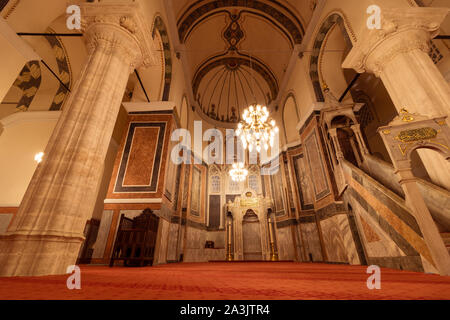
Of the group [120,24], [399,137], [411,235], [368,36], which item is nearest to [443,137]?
[399,137]

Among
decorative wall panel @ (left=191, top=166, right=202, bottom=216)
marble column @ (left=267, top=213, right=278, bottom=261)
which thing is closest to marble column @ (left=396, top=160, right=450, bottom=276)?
marble column @ (left=267, top=213, right=278, bottom=261)

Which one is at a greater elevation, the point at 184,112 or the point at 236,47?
the point at 236,47

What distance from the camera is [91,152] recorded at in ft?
9.41

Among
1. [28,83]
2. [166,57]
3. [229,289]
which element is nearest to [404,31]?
[229,289]

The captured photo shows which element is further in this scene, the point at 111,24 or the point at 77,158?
the point at 111,24

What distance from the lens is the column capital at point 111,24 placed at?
3.54 metres

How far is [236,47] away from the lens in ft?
36.1

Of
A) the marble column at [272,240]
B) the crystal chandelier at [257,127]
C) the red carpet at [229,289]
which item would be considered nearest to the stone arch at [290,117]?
the crystal chandelier at [257,127]

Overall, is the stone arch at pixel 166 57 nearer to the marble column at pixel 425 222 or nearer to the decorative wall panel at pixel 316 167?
the decorative wall panel at pixel 316 167

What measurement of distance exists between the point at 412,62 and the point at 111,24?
5941 millimetres

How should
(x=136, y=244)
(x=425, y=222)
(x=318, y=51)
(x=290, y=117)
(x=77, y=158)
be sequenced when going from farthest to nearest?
1. (x=290, y=117)
2. (x=318, y=51)
3. (x=136, y=244)
4. (x=77, y=158)
5. (x=425, y=222)

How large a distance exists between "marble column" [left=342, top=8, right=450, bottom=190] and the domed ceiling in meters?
5.31

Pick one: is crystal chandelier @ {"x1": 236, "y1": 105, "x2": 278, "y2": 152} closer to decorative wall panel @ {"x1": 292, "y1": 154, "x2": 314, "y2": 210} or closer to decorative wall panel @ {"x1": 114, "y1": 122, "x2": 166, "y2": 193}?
decorative wall panel @ {"x1": 292, "y1": 154, "x2": 314, "y2": 210}

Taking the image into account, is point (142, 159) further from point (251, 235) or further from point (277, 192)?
point (251, 235)
